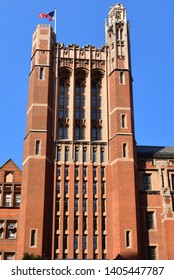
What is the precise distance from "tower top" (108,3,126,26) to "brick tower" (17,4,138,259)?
0.88ft

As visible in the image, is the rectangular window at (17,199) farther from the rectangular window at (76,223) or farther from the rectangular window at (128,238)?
the rectangular window at (128,238)

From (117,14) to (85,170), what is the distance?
74.2 ft

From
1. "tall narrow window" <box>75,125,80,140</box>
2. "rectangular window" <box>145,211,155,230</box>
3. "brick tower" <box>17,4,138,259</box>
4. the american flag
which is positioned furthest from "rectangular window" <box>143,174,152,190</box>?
the american flag

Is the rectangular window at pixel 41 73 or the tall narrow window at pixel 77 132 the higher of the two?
the rectangular window at pixel 41 73

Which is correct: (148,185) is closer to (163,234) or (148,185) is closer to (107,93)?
(163,234)

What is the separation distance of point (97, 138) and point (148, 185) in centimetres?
778

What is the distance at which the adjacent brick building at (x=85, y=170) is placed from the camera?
40.3 meters

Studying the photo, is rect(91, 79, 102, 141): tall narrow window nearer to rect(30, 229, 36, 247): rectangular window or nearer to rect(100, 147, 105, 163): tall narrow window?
rect(100, 147, 105, 163): tall narrow window

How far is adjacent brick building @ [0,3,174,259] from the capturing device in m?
A: 40.3

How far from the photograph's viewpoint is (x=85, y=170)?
44312 mm

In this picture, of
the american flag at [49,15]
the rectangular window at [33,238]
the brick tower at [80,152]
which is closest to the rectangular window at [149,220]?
the brick tower at [80,152]

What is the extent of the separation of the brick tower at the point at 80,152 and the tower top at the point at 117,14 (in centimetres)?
27

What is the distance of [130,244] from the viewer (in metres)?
39.5

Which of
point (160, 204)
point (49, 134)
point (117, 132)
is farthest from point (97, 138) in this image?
point (160, 204)
